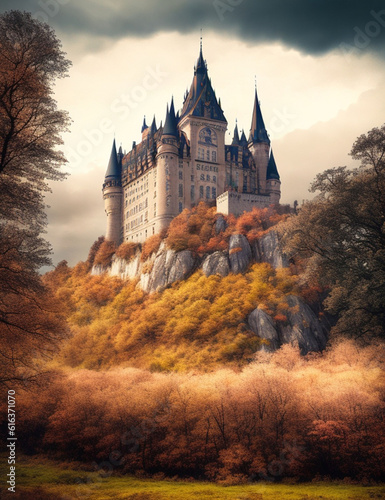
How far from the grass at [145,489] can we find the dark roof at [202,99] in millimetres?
64082

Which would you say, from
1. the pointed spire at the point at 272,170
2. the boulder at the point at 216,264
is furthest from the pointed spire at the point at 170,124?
the boulder at the point at 216,264

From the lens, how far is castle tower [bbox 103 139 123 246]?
282 ft

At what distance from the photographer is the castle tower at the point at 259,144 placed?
81562 millimetres

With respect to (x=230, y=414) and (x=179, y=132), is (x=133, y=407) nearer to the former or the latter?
(x=230, y=414)

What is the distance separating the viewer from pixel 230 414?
28547 millimetres

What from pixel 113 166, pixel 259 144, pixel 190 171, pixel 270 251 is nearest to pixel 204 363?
pixel 270 251

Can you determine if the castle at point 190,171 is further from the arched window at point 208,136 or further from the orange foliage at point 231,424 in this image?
the orange foliage at point 231,424

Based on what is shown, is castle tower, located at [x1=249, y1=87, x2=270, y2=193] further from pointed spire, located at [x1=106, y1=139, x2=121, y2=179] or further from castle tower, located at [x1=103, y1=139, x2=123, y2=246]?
A: castle tower, located at [x1=103, y1=139, x2=123, y2=246]

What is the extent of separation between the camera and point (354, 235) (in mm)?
35625

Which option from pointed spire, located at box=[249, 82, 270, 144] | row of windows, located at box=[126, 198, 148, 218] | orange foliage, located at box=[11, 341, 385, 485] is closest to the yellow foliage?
orange foliage, located at box=[11, 341, 385, 485]

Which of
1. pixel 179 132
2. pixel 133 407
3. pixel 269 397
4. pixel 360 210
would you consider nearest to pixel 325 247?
pixel 360 210

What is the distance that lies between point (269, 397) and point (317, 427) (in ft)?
12.8

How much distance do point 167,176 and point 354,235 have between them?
41.7 metres

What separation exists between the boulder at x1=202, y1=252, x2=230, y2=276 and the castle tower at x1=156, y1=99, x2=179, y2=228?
1703cm
